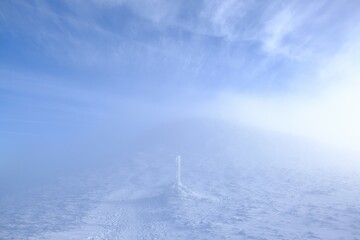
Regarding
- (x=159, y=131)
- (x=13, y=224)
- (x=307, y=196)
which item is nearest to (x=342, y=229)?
(x=307, y=196)

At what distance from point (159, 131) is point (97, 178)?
60.7 m

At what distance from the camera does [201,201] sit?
44.7 metres

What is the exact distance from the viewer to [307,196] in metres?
45.3

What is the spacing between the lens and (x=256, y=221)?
33750 millimetres

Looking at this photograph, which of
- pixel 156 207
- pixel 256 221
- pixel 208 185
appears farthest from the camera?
pixel 208 185

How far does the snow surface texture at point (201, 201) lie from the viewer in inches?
1236

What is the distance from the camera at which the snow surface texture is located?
31406 millimetres

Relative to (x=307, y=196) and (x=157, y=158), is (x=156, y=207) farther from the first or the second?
(x=157, y=158)

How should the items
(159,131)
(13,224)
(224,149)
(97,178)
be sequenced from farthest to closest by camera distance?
1. (159,131)
2. (224,149)
3. (97,178)
4. (13,224)

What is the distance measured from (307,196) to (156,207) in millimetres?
21787

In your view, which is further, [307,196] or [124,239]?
[307,196]

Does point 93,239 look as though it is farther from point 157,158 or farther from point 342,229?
point 157,158

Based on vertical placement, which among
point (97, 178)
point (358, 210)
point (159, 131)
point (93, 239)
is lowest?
point (93, 239)

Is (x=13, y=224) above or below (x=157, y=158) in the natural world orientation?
below
